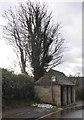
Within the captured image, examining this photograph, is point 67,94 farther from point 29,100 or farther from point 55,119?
point 55,119

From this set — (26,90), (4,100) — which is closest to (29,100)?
(26,90)

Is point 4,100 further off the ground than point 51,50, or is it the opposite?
point 51,50

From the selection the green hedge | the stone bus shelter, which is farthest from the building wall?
the green hedge

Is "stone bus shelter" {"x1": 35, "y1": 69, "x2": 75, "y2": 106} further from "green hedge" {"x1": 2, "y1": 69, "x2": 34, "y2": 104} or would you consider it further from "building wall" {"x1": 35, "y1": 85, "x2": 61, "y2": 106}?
"green hedge" {"x1": 2, "y1": 69, "x2": 34, "y2": 104}

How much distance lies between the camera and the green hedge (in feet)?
86.0

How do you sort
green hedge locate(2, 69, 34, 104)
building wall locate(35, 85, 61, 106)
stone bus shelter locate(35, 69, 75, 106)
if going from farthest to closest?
1. stone bus shelter locate(35, 69, 75, 106)
2. building wall locate(35, 85, 61, 106)
3. green hedge locate(2, 69, 34, 104)

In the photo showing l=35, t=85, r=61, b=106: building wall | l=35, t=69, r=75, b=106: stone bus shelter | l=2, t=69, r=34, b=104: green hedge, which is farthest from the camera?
l=35, t=69, r=75, b=106: stone bus shelter

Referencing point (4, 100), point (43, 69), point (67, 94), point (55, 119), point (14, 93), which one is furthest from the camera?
point (43, 69)

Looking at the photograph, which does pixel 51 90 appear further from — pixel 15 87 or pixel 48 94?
pixel 15 87

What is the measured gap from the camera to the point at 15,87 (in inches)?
1124

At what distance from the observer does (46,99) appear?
1344 inches

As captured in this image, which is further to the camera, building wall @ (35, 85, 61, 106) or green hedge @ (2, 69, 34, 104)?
building wall @ (35, 85, 61, 106)

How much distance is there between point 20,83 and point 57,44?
16.5 m

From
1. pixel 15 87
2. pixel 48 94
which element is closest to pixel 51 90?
pixel 48 94
